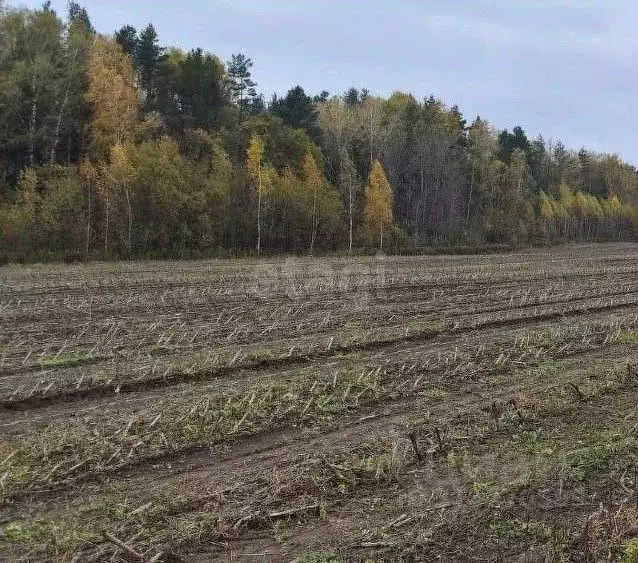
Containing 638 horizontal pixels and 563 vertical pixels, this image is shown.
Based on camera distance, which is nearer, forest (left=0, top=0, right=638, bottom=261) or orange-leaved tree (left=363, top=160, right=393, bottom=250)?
forest (left=0, top=0, right=638, bottom=261)

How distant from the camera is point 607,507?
552 centimetres

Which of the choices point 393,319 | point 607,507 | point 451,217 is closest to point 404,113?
point 451,217

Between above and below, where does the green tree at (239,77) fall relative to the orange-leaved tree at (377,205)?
above

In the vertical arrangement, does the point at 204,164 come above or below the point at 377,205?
above

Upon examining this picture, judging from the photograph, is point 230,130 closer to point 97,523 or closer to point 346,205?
point 346,205

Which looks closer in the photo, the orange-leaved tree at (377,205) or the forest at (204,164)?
the forest at (204,164)

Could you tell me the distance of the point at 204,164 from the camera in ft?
175

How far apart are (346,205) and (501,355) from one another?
170 feet

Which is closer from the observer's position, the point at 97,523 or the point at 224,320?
the point at 97,523

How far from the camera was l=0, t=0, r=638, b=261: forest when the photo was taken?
145 feet

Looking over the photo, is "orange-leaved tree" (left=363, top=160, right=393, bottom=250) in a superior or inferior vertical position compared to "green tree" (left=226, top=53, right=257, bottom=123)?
inferior

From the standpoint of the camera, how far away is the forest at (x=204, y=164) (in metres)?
44.2

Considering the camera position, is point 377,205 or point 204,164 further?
point 377,205

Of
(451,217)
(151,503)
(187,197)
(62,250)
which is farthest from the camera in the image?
(451,217)
